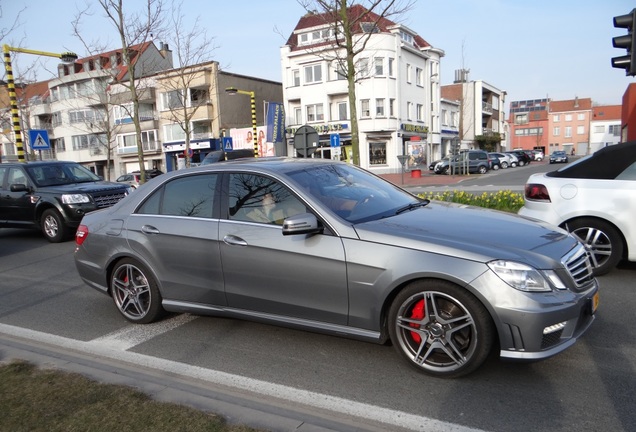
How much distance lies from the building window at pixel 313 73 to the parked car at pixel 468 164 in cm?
1323

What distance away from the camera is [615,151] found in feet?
19.2

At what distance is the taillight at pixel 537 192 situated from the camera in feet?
19.9

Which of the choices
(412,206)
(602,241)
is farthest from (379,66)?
(412,206)

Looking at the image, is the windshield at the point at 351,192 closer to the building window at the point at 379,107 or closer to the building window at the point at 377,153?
the building window at the point at 379,107

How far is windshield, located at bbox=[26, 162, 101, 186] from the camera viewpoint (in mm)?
10784

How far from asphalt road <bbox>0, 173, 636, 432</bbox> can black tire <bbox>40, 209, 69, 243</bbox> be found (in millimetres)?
5251

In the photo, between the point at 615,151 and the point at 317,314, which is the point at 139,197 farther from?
the point at 615,151

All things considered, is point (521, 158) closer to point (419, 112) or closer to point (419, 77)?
point (419, 112)

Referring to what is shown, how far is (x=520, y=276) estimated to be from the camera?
3.12m

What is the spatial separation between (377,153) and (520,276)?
3956 cm

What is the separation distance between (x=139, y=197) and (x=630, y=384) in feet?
14.9

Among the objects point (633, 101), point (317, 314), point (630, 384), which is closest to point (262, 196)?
point (317, 314)

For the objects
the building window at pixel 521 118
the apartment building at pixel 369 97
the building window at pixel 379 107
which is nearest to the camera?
the apartment building at pixel 369 97

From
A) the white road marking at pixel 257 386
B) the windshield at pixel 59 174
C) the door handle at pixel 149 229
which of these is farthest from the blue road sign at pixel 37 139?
the door handle at pixel 149 229
